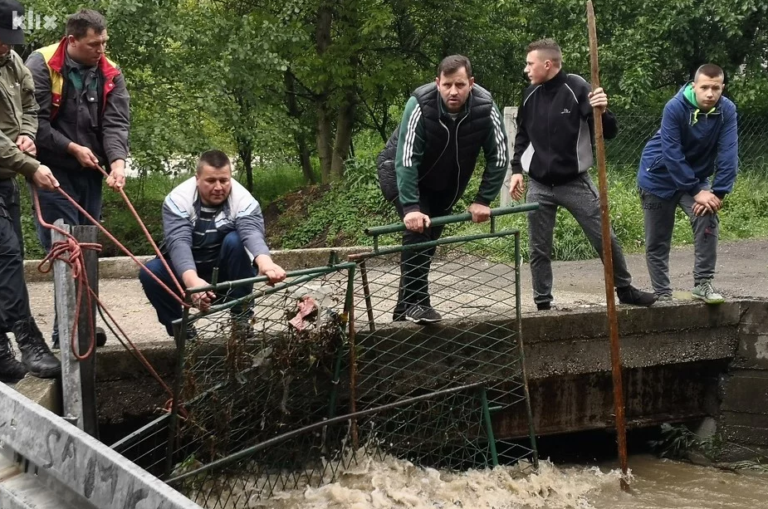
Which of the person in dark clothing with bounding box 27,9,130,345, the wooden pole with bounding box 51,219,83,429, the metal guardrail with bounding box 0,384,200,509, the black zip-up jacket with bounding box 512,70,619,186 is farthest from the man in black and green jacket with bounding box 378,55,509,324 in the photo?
the metal guardrail with bounding box 0,384,200,509

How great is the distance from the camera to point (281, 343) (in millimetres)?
4785

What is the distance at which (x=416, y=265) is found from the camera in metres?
5.64

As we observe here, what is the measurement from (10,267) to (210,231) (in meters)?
1.05

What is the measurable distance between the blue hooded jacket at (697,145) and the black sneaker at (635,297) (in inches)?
30.4

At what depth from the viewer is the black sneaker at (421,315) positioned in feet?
18.5

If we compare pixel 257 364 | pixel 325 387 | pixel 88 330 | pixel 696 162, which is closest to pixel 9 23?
pixel 88 330

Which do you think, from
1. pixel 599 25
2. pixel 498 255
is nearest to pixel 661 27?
pixel 599 25

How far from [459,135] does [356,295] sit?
3.90 ft

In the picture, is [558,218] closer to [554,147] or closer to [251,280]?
[554,147]

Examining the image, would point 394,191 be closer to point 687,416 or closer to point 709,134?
point 709,134

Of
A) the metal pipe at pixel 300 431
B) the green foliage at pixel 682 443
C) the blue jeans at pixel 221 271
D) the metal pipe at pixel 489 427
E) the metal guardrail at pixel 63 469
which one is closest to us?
the metal guardrail at pixel 63 469

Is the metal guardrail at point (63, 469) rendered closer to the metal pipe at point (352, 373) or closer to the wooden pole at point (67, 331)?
the wooden pole at point (67, 331)

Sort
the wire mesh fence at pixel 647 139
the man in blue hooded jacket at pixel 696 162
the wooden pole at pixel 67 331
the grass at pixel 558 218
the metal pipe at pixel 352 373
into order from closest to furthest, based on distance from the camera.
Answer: the wooden pole at pixel 67 331
the metal pipe at pixel 352 373
the man in blue hooded jacket at pixel 696 162
the grass at pixel 558 218
the wire mesh fence at pixel 647 139

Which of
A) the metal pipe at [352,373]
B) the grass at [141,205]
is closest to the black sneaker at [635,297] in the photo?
the metal pipe at [352,373]
